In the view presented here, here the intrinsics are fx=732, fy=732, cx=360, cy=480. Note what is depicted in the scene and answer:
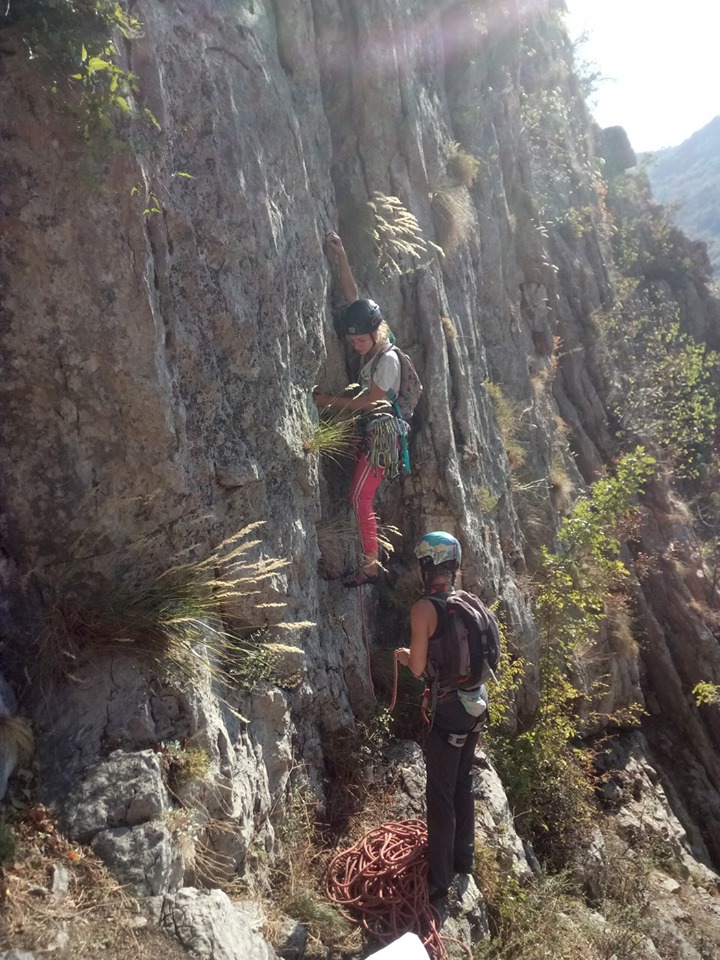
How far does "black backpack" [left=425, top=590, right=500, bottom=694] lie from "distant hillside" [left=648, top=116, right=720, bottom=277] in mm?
66900

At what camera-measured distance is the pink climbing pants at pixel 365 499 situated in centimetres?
627

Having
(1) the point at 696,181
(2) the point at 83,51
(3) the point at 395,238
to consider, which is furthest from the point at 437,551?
(1) the point at 696,181

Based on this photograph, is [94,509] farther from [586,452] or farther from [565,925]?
[586,452]

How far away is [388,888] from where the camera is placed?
15.8 feet

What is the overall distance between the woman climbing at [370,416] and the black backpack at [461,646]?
150cm

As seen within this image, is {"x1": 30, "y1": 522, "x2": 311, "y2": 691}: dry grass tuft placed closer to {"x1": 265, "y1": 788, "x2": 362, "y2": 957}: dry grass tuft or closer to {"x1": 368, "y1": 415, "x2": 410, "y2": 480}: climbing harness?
{"x1": 265, "y1": 788, "x2": 362, "y2": 957}: dry grass tuft

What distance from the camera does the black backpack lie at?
4777 millimetres

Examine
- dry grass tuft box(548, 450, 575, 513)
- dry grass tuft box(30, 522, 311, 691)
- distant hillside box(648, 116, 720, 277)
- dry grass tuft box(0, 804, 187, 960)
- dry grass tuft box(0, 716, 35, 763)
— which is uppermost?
distant hillside box(648, 116, 720, 277)

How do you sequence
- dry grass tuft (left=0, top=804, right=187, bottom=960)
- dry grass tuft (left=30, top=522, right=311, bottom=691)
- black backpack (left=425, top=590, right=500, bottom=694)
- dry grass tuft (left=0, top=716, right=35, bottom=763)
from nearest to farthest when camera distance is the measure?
dry grass tuft (left=0, top=804, right=187, bottom=960), dry grass tuft (left=0, top=716, right=35, bottom=763), dry grass tuft (left=30, top=522, right=311, bottom=691), black backpack (left=425, top=590, right=500, bottom=694)

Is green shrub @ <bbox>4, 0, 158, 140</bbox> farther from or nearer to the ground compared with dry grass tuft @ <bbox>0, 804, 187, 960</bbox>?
farther from the ground

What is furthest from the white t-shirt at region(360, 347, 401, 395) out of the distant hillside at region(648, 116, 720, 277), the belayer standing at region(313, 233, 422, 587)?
the distant hillside at region(648, 116, 720, 277)

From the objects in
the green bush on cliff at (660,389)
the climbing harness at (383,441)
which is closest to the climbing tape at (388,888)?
the climbing harness at (383,441)

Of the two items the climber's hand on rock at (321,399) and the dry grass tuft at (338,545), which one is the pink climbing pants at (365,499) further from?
the climber's hand on rock at (321,399)

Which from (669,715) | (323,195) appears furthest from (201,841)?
(669,715)
